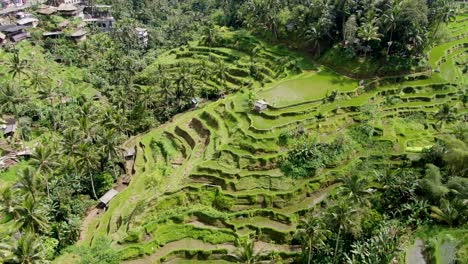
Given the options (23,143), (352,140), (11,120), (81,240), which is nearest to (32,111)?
(11,120)

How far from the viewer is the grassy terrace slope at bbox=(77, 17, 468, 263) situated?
112ft

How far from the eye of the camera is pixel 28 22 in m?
81.8

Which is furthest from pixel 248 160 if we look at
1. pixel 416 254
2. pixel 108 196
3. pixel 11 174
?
pixel 11 174

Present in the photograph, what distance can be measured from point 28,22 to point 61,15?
868 cm

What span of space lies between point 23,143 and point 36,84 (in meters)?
11.6

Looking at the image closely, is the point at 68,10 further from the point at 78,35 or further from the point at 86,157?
the point at 86,157

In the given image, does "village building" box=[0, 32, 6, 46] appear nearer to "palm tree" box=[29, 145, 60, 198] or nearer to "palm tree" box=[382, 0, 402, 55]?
"palm tree" box=[29, 145, 60, 198]

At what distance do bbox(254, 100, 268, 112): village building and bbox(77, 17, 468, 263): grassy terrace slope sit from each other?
0.76 m

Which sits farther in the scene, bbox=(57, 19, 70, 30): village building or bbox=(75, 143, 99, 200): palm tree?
bbox=(57, 19, 70, 30): village building

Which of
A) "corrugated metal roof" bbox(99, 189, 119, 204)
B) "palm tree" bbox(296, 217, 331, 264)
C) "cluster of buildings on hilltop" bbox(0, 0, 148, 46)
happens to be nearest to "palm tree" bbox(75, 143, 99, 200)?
"corrugated metal roof" bbox(99, 189, 119, 204)

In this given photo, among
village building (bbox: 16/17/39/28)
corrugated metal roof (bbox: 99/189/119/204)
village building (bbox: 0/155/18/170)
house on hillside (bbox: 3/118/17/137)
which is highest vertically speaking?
village building (bbox: 16/17/39/28)

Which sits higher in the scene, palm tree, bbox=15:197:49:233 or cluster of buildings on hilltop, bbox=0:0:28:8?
cluster of buildings on hilltop, bbox=0:0:28:8

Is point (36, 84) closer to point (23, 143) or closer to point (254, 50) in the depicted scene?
point (23, 143)

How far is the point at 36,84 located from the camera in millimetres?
59344
